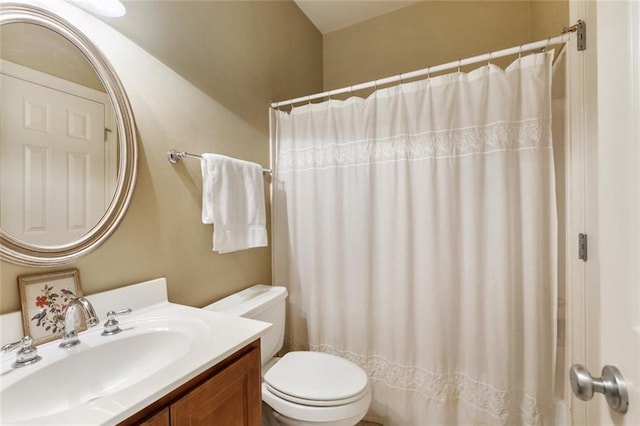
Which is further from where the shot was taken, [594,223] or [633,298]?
[594,223]

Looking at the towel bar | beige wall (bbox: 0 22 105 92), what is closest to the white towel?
the towel bar

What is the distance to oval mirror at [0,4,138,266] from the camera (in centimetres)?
77

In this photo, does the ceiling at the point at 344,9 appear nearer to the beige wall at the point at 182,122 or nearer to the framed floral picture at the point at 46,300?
the beige wall at the point at 182,122

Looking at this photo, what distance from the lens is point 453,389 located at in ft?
4.62

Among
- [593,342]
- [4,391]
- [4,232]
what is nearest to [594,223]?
[593,342]

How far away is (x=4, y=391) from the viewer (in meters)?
0.60

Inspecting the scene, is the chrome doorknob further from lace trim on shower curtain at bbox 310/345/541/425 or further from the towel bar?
the towel bar

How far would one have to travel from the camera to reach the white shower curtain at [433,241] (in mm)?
1227

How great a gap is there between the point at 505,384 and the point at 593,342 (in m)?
0.46

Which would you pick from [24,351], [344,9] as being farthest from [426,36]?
[24,351]

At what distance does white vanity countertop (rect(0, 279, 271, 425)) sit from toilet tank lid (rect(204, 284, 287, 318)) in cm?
24

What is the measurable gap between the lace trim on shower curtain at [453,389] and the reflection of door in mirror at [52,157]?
1458mm

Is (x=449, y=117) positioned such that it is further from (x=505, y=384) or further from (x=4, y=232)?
(x=4, y=232)

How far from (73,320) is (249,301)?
714 millimetres
